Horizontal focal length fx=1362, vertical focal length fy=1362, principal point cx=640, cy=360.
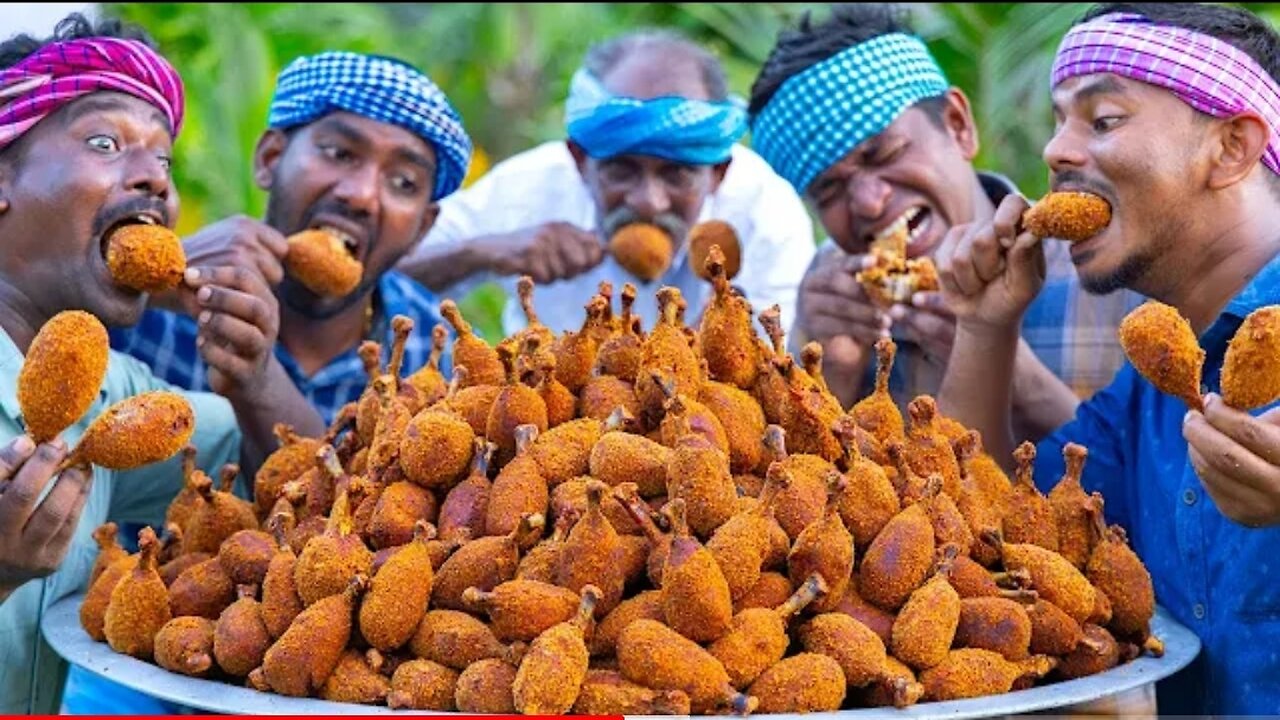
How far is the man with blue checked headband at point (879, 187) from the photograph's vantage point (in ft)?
12.8

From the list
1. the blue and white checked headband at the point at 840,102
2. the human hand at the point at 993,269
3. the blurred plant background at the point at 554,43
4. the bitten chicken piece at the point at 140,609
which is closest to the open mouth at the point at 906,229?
the blue and white checked headband at the point at 840,102

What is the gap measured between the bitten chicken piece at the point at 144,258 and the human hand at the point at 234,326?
0.13m

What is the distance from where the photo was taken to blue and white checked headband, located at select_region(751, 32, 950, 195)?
13.0 feet

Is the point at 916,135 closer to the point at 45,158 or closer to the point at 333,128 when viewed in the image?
the point at 333,128

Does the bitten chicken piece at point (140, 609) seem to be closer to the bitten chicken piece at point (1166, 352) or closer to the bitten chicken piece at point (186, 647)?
the bitten chicken piece at point (186, 647)

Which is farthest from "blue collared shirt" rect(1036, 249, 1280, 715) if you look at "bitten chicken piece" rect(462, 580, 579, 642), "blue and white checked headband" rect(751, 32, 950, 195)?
"bitten chicken piece" rect(462, 580, 579, 642)

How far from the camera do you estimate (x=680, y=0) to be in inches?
406

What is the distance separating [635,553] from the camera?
215cm

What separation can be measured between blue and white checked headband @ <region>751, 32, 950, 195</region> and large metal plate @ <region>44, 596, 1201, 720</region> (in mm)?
1974

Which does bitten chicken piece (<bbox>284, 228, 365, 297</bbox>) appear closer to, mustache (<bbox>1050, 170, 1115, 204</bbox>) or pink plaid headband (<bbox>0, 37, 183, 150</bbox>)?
pink plaid headband (<bbox>0, 37, 183, 150</bbox>)

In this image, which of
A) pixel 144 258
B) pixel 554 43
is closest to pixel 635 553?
pixel 144 258

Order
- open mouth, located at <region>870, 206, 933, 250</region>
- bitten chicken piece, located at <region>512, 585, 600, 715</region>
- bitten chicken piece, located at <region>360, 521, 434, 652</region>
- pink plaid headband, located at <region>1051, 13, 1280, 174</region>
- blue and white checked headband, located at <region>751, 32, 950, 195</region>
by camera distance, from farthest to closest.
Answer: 1. blue and white checked headband, located at <region>751, 32, 950, 195</region>
2. open mouth, located at <region>870, 206, 933, 250</region>
3. pink plaid headband, located at <region>1051, 13, 1280, 174</region>
4. bitten chicken piece, located at <region>360, 521, 434, 652</region>
5. bitten chicken piece, located at <region>512, 585, 600, 715</region>

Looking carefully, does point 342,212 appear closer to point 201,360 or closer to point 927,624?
point 201,360

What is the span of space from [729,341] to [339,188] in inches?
69.2
